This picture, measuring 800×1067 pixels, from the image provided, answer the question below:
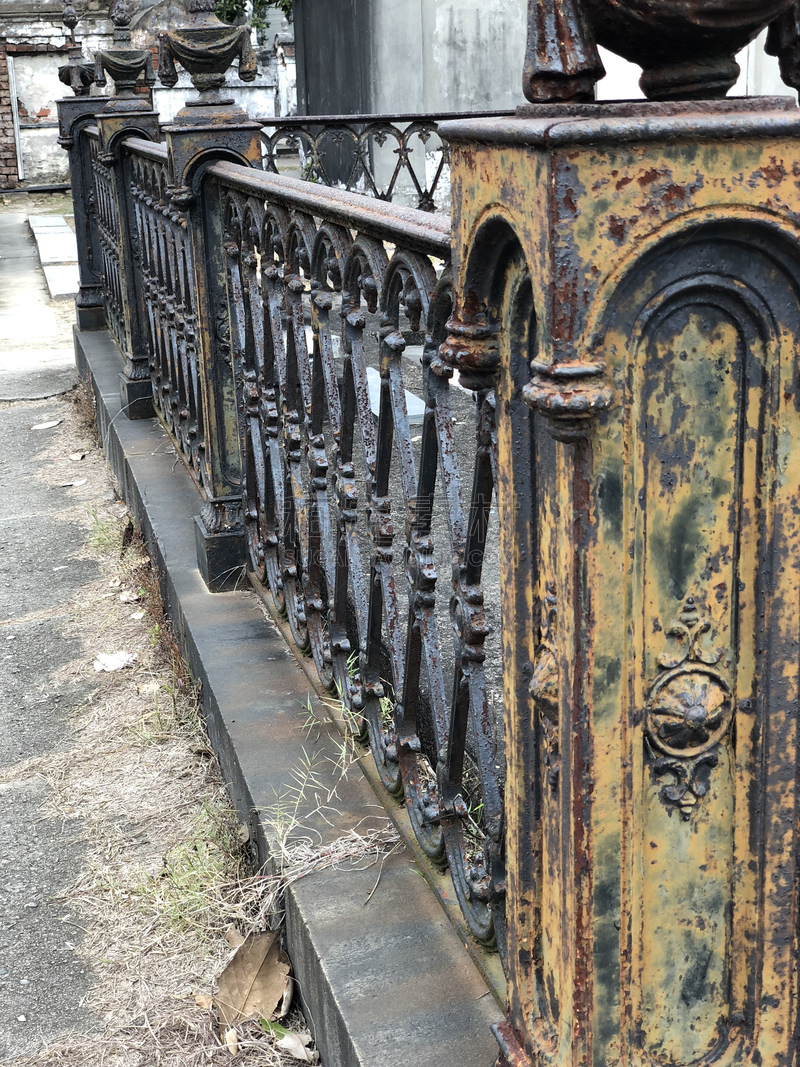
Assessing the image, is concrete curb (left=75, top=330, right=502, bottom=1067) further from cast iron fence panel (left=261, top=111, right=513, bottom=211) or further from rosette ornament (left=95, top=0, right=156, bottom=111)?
rosette ornament (left=95, top=0, right=156, bottom=111)

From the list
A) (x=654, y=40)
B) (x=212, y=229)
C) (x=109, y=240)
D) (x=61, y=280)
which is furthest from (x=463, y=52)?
(x=654, y=40)

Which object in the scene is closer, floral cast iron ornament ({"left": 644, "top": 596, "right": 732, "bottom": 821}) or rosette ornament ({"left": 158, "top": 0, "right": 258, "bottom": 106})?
floral cast iron ornament ({"left": 644, "top": 596, "right": 732, "bottom": 821})

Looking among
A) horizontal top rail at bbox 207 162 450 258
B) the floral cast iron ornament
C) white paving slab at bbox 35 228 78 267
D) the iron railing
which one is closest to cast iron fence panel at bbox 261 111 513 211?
horizontal top rail at bbox 207 162 450 258

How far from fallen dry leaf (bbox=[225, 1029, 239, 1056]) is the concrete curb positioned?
0.48 ft

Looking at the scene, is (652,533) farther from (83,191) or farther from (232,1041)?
(83,191)

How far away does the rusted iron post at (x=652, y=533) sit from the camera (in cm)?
103

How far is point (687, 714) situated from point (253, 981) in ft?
4.42

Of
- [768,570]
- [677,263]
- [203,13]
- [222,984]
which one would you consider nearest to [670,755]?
[768,570]

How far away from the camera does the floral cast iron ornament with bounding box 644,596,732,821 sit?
1164 mm

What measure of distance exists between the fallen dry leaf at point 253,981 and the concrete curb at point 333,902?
4 cm

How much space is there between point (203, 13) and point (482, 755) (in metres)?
2.66

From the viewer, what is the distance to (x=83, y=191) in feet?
25.2

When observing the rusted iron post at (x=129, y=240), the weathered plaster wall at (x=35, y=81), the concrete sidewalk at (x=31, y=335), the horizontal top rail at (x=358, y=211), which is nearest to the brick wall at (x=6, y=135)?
the weathered plaster wall at (x=35, y=81)

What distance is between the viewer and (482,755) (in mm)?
1755
